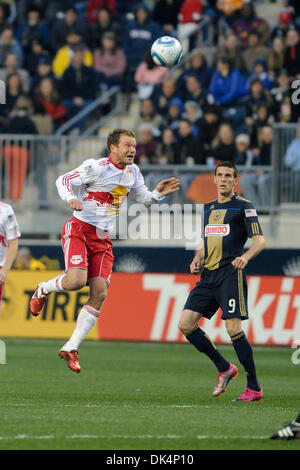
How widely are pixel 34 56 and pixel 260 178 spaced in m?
7.28

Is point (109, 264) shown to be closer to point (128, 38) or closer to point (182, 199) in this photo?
point (182, 199)

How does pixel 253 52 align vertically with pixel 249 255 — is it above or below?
above

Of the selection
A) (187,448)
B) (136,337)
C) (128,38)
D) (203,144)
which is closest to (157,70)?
(128,38)

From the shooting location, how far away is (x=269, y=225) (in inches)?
755

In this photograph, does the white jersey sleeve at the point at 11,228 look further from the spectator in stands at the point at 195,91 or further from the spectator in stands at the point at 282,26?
the spectator in stands at the point at 282,26

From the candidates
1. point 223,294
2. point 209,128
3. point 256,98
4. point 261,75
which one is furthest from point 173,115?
point 223,294

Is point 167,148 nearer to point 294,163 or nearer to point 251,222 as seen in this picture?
point 294,163

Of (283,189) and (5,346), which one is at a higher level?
(283,189)

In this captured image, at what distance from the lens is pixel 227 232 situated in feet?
33.7

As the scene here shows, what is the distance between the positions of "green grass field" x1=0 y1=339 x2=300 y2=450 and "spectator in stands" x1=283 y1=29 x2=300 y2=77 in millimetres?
6655

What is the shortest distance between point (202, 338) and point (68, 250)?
1678 millimetres

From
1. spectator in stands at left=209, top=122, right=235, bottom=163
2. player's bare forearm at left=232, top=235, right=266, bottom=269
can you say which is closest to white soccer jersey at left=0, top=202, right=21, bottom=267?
player's bare forearm at left=232, top=235, right=266, bottom=269

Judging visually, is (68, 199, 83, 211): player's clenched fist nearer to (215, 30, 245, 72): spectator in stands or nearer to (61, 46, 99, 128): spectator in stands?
(215, 30, 245, 72): spectator in stands

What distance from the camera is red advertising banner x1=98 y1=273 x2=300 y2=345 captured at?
680 inches
